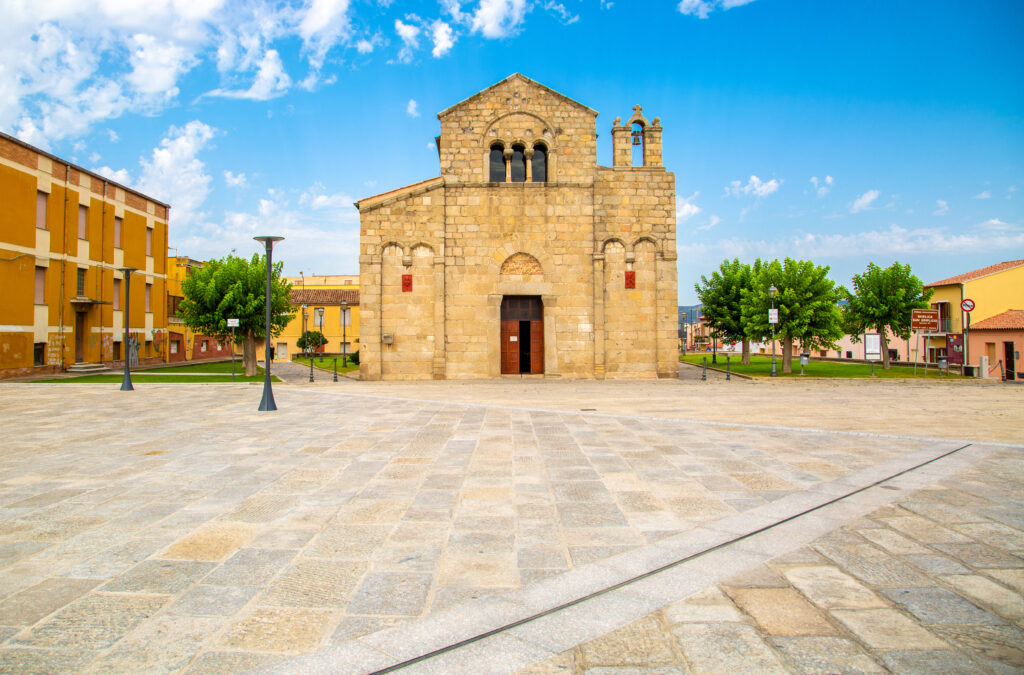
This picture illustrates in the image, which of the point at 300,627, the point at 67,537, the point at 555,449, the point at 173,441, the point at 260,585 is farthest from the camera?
the point at 173,441

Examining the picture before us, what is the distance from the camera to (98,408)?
14.2 m

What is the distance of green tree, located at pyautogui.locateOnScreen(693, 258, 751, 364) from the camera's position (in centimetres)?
3941

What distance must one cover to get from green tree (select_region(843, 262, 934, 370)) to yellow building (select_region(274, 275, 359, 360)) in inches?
1828

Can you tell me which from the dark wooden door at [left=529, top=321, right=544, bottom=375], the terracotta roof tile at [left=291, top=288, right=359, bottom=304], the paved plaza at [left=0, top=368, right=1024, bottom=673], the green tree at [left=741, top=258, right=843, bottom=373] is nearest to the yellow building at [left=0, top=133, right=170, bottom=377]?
the dark wooden door at [left=529, top=321, right=544, bottom=375]

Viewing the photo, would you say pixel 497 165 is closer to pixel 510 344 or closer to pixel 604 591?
pixel 510 344

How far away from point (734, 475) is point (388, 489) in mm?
4166

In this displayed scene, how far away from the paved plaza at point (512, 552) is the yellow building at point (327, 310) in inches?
2095

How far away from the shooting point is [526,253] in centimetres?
2523

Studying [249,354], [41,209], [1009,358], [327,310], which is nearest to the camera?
[41,209]

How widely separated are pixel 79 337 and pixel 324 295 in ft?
107

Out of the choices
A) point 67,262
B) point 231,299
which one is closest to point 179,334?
point 67,262

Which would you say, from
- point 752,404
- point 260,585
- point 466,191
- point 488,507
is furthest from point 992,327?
point 260,585

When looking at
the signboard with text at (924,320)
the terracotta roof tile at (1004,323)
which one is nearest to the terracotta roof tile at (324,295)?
the signboard with text at (924,320)

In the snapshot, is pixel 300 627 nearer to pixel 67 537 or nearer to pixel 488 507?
pixel 488 507
